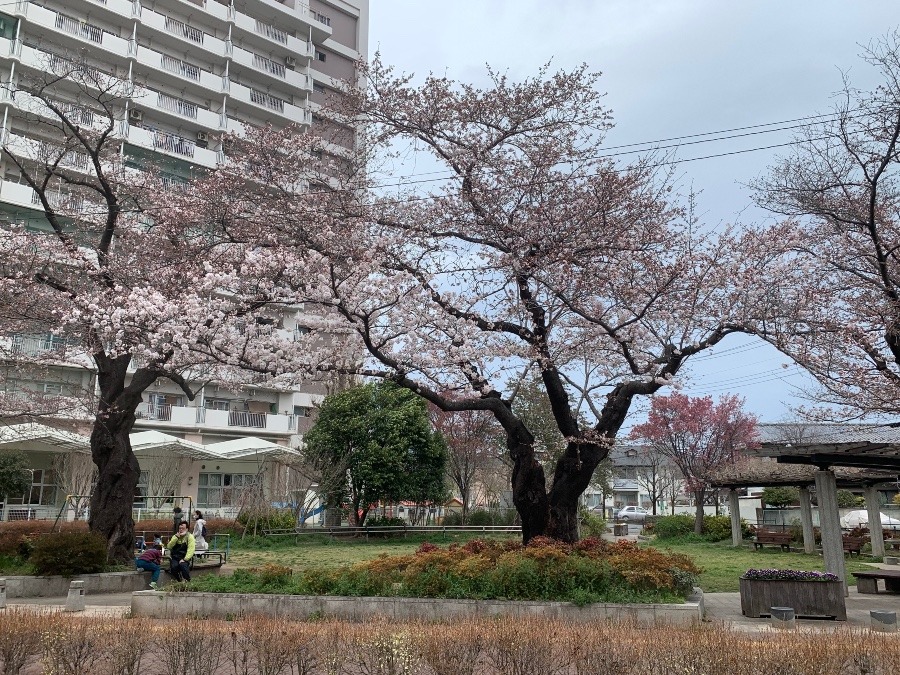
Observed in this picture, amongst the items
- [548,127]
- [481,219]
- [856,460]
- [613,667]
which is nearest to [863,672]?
[613,667]

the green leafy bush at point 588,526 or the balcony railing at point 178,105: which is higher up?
the balcony railing at point 178,105

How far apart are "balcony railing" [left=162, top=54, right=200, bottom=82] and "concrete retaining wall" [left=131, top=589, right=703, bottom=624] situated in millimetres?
35504

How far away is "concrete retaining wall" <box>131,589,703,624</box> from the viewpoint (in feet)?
31.4

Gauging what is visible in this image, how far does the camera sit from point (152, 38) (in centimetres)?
3903

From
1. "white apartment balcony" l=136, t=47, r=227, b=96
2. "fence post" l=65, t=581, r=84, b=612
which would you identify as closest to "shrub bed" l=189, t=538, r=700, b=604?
"fence post" l=65, t=581, r=84, b=612

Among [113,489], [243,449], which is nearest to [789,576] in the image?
[113,489]

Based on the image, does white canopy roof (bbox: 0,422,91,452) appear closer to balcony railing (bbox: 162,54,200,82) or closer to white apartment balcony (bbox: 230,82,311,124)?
balcony railing (bbox: 162,54,200,82)

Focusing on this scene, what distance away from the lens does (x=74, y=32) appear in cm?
3544

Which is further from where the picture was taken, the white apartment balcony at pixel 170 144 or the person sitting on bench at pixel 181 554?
the white apartment balcony at pixel 170 144

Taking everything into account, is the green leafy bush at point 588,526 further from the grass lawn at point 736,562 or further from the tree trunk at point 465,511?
the tree trunk at point 465,511

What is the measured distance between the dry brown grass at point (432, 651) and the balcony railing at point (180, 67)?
127 feet

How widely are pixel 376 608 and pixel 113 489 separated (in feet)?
27.9

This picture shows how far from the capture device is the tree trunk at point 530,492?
511 inches

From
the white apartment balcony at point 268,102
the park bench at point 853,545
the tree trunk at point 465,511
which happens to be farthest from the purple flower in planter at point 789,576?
the white apartment balcony at point 268,102
